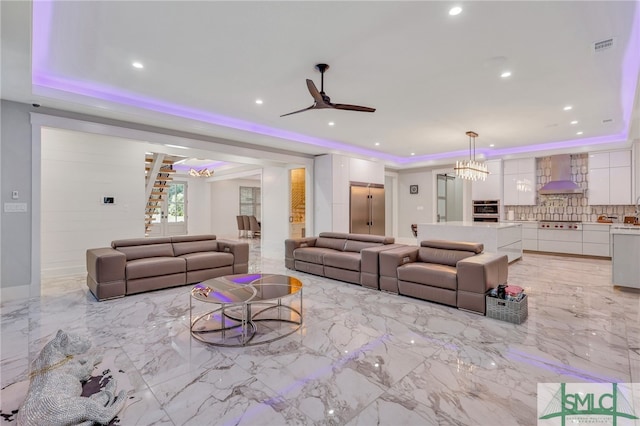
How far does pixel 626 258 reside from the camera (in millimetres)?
4445

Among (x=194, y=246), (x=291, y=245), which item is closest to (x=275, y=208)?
(x=291, y=245)

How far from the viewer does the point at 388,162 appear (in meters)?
9.42

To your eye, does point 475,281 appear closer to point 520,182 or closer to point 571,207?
point 520,182

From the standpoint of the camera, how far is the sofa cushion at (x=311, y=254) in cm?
545

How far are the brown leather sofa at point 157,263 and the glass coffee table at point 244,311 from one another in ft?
3.44

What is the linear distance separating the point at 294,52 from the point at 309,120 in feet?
8.20

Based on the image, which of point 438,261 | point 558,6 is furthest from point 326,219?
point 558,6

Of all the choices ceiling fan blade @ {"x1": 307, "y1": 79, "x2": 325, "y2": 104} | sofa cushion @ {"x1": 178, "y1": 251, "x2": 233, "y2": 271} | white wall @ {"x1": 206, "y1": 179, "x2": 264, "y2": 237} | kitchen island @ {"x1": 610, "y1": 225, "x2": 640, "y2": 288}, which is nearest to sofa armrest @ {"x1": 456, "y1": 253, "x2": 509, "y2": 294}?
kitchen island @ {"x1": 610, "y1": 225, "x2": 640, "y2": 288}

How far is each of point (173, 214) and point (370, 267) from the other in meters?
9.96

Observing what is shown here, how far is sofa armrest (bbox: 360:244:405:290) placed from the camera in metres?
4.54

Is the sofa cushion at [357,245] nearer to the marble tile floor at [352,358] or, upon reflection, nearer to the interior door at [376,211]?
the marble tile floor at [352,358]

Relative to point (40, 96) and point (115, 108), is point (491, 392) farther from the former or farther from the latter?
point (40, 96)

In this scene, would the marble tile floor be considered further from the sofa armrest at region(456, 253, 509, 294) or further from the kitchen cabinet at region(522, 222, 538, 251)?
the kitchen cabinet at region(522, 222, 538, 251)

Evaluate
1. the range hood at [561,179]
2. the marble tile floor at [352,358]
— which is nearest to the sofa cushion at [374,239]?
the marble tile floor at [352,358]
